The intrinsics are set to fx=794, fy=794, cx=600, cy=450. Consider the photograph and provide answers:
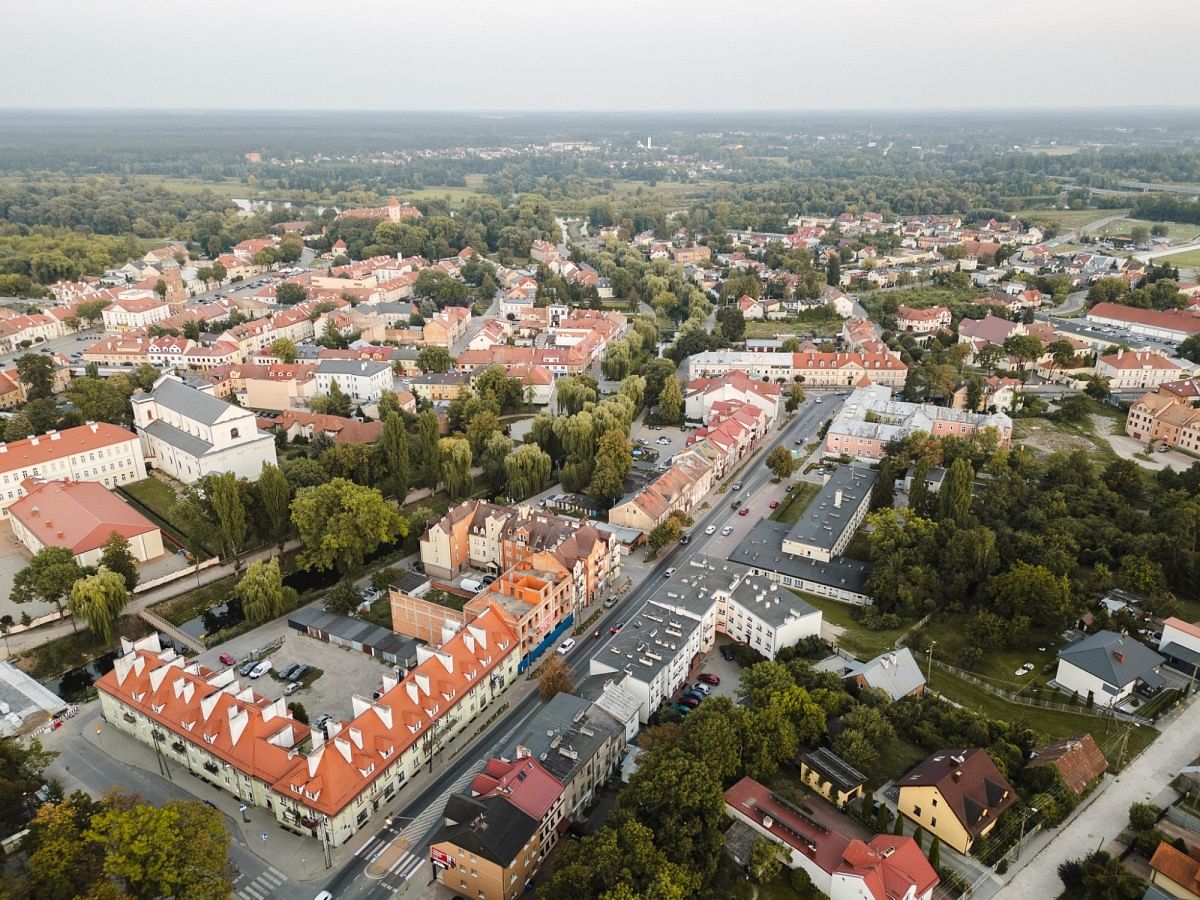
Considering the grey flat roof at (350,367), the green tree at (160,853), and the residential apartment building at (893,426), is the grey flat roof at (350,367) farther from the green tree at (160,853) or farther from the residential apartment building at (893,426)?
the green tree at (160,853)

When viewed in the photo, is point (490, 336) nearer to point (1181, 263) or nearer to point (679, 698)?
point (679, 698)

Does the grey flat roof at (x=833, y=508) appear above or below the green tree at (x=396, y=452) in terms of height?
below

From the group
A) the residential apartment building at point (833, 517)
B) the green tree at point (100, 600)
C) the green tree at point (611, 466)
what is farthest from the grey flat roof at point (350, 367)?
the residential apartment building at point (833, 517)

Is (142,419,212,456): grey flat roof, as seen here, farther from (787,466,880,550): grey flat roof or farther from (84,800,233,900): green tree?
(787,466,880,550): grey flat roof

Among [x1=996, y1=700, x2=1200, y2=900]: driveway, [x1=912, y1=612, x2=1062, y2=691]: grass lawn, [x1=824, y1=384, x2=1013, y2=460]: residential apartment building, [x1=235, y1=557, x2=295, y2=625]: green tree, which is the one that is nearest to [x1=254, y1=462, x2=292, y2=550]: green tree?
[x1=235, y1=557, x2=295, y2=625]: green tree

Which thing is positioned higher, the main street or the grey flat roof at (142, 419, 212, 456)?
the grey flat roof at (142, 419, 212, 456)

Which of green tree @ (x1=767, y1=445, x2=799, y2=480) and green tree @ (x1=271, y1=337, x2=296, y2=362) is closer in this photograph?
green tree @ (x1=767, y1=445, x2=799, y2=480)
